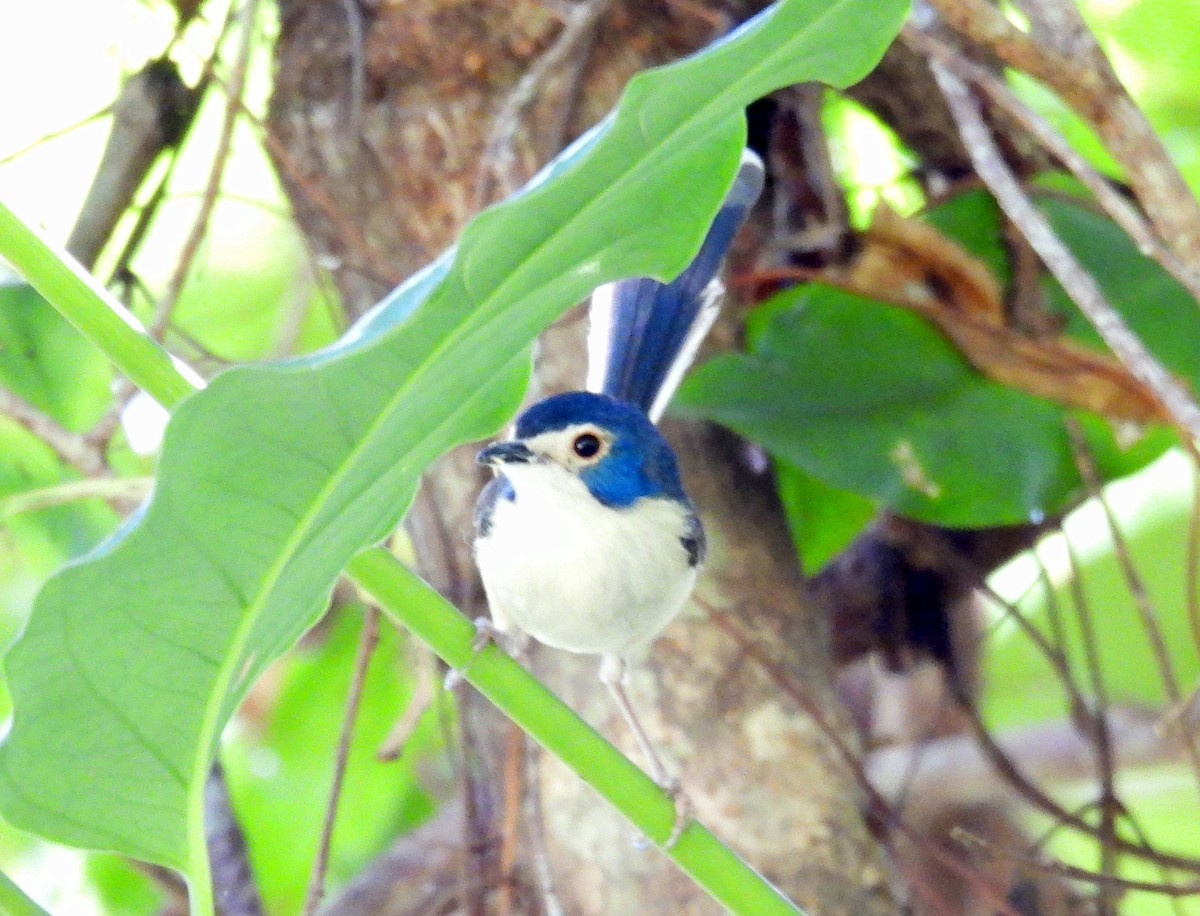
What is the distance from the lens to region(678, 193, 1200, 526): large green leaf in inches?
84.0

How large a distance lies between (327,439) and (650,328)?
2.71ft

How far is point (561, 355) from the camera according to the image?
84.0 inches

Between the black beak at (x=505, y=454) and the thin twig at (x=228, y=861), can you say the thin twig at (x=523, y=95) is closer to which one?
the black beak at (x=505, y=454)

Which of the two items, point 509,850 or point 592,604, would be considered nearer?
point 592,604

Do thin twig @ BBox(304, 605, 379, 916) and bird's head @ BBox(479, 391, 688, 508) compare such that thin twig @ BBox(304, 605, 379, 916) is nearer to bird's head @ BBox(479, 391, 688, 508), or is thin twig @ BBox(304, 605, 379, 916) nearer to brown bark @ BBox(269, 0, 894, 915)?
brown bark @ BBox(269, 0, 894, 915)

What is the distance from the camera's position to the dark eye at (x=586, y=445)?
1665 mm

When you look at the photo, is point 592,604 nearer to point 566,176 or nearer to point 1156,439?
point 566,176

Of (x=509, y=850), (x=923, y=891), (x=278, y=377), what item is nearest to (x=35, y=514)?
(x=509, y=850)

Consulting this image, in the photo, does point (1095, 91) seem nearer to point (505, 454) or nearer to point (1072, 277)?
point (1072, 277)

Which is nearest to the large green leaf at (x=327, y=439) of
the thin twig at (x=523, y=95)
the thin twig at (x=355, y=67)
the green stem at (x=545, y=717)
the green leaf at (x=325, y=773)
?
the green stem at (x=545, y=717)

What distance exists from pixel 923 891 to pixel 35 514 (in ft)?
4.83

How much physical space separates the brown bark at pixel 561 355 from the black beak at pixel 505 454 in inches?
18.5

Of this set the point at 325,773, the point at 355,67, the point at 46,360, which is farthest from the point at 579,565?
the point at 325,773

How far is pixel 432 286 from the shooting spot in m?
0.88
